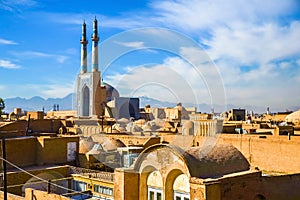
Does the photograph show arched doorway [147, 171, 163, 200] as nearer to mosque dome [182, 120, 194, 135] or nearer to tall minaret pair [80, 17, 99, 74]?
mosque dome [182, 120, 194, 135]

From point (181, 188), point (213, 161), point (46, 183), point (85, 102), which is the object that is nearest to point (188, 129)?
point (46, 183)

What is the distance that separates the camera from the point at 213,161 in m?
10.9

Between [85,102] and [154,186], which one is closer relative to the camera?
[154,186]

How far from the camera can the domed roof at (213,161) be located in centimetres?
1034

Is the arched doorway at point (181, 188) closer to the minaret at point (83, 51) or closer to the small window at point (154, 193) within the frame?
the small window at point (154, 193)

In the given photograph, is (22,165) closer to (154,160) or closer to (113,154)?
(113,154)

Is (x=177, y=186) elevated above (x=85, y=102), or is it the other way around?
(x=85, y=102)

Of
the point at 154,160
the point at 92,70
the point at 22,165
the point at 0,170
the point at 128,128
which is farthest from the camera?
the point at 92,70

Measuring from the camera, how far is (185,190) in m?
10.4

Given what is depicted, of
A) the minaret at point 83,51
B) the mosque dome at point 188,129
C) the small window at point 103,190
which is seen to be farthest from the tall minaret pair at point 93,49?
the small window at point 103,190

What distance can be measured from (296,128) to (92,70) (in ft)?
98.3

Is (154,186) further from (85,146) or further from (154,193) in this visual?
(85,146)

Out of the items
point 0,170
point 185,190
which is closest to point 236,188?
point 185,190

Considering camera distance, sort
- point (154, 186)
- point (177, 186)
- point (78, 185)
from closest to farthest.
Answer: point (177, 186) → point (154, 186) → point (78, 185)
